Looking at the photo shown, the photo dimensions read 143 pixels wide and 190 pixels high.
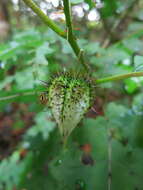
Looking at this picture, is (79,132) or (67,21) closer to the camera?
(67,21)

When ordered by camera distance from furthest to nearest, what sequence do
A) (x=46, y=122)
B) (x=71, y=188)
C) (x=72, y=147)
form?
(x=46, y=122) → (x=72, y=147) → (x=71, y=188)

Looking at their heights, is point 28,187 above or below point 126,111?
below

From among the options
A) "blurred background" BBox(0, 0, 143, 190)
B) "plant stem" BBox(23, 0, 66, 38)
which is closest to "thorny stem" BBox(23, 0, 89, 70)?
"plant stem" BBox(23, 0, 66, 38)

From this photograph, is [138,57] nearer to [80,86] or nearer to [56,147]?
[80,86]

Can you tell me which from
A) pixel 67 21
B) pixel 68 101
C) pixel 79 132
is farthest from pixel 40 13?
pixel 79 132

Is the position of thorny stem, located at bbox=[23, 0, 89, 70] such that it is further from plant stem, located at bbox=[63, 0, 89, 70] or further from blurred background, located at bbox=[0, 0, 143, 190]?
blurred background, located at bbox=[0, 0, 143, 190]

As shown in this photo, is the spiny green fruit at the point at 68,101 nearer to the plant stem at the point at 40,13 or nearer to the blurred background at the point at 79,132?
the blurred background at the point at 79,132

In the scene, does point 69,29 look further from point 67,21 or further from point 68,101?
point 68,101

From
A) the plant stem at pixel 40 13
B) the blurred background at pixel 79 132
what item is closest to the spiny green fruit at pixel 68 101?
the blurred background at pixel 79 132

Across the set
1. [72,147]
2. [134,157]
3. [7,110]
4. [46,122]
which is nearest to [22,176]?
[72,147]
